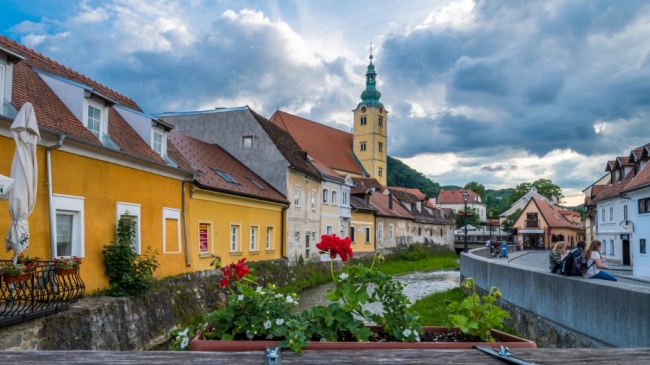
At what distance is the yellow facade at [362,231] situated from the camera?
3956 centimetres

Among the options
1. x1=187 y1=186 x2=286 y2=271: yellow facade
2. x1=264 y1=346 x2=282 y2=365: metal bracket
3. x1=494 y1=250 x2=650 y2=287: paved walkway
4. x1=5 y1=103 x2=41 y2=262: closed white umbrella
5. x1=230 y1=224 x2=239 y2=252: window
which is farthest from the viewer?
x1=230 y1=224 x2=239 y2=252: window

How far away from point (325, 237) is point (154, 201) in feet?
42.0

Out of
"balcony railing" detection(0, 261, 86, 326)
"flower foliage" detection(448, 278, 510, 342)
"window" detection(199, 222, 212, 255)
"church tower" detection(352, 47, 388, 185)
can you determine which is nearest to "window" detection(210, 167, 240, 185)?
"window" detection(199, 222, 212, 255)

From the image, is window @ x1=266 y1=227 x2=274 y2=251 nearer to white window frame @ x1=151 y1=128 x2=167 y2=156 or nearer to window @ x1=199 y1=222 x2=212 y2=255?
window @ x1=199 y1=222 x2=212 y2=255

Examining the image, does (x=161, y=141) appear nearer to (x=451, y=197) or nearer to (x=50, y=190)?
(x=50, y=190)

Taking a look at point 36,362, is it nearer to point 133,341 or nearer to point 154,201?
point 133,341

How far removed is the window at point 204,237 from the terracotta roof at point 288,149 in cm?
943

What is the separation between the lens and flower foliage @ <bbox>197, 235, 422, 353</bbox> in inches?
120

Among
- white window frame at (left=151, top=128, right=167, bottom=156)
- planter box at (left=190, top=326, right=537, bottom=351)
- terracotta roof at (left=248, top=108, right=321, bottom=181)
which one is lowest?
planter box at (left=190, top=326, right=537, bottom=351)

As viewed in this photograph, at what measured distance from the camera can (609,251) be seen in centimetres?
3925

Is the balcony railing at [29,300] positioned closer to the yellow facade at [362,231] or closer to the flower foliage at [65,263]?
the flower foliage at [65,263]

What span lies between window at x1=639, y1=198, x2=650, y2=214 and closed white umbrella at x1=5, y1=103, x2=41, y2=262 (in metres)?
25.8

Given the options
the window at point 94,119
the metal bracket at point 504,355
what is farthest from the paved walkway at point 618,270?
the metal bracket at point 504,355

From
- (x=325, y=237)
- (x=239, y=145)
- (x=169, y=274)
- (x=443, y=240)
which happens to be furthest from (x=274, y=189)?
(x=443, y=240)
